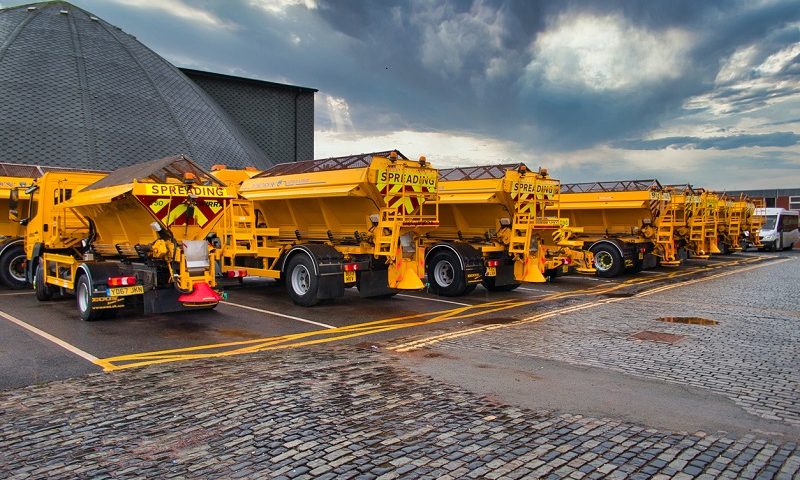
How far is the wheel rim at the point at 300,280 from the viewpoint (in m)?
12.2

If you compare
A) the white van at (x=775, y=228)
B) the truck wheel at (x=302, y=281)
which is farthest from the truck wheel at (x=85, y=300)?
the white van at (x=775, y=228)

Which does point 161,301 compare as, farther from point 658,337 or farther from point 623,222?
point 623,222

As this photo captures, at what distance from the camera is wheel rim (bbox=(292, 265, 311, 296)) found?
12.2 metres

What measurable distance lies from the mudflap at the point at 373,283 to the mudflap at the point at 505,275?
2.98m

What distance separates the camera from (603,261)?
1927cm

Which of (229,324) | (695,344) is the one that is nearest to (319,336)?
(229,324)

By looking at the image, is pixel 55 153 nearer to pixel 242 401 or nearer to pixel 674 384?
pixel 242 401

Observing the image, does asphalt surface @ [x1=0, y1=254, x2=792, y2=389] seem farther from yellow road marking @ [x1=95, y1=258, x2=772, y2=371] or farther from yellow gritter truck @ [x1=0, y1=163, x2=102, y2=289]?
yellow gritter truck @ [x1=0, y1=163, x2=102, y2=289]

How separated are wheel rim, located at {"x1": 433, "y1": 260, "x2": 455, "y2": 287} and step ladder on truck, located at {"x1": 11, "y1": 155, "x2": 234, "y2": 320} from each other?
17.9 feet

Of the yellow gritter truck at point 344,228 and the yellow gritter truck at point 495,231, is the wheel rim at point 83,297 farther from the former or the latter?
the yellow gritter truck at point 495,231

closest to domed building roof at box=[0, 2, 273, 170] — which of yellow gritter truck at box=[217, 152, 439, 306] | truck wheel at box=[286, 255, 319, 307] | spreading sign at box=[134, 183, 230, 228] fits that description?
yellow gritter truck at box=[217, 152, 439, 306]

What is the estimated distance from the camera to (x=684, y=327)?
31.9 ft

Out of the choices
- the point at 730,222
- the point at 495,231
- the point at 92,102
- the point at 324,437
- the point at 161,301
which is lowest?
the point at 324,437

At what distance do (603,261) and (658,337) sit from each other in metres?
10.8
